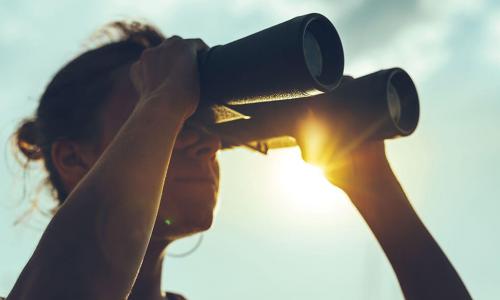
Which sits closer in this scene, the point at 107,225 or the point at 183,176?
the point at 107,225

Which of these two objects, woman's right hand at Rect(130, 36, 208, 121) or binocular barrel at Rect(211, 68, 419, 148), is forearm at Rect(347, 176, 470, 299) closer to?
binocular barrel at Rect(211, 68, 419, 148)

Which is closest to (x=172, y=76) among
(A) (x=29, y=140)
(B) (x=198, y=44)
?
(B) (x=198, y=44)

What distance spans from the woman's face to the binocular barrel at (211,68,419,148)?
53 mm

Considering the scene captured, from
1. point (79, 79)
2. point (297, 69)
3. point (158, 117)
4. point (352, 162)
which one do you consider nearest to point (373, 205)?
point (352, 162)

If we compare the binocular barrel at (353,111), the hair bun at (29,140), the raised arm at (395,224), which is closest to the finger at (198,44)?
the binocular barrel at (353,111)

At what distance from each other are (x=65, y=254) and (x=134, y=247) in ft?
0.24

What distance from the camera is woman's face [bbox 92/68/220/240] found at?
1.02m

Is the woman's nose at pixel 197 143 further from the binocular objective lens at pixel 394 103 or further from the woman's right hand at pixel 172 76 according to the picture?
the binocular objective lens at pixel 394 103

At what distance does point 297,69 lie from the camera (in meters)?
0.78

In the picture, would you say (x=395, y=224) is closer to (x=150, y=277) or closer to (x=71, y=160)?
(x=150, y=277)

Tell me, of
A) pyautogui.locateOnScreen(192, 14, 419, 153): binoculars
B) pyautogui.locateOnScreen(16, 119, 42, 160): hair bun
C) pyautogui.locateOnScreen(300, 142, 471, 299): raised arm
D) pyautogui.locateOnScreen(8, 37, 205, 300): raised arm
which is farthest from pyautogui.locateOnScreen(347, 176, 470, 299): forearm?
pyautogui.locateOnScreen(16, 119, 42, 160): hair bun

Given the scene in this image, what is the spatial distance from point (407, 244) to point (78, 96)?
28.4 inches

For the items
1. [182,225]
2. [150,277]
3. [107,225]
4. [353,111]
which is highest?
[353,111]

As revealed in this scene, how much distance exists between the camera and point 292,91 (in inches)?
31.9
